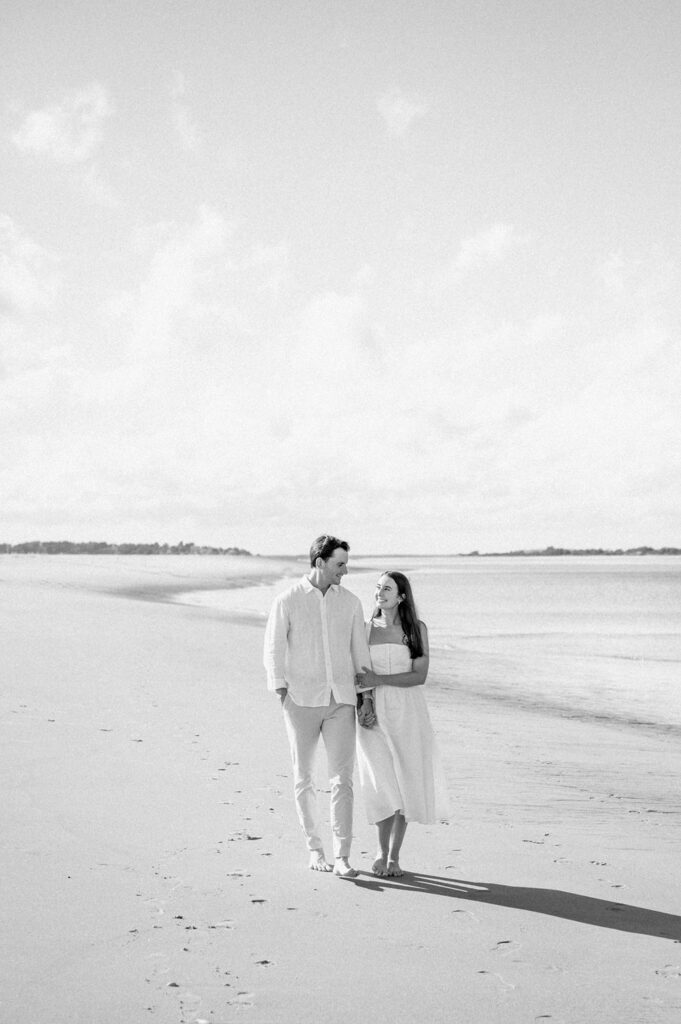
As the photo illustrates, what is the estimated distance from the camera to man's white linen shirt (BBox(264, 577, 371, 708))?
5750 mm

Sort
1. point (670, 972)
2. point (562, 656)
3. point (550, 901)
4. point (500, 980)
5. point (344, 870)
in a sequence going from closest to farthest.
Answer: point (500, 980) → point (670, 972) → point (550, 901) → point (344, 870) → point (562, 656)

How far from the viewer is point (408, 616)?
19.6ft

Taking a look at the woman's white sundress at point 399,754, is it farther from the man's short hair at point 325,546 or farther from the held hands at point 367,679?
the man's short hair at point 325,546

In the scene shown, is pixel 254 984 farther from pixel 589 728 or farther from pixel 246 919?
pixel 589 728

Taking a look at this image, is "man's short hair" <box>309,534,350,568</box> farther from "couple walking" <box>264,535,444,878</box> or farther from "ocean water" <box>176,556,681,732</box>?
"ocean water" <box>176,556,681,732</box>

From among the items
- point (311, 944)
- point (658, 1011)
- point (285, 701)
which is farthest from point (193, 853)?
point (658, 1011)

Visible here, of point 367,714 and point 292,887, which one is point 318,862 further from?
point 367,714

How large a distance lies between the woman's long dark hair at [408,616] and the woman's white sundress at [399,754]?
5 cm

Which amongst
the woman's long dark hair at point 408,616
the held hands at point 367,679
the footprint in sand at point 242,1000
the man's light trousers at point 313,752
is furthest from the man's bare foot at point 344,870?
the footprint in sand at point 242,1000

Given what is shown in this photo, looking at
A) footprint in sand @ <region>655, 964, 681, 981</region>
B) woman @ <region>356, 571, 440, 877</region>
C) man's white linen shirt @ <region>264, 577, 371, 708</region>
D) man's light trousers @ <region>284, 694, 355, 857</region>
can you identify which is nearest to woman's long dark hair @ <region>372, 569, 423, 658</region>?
woman @ <region>356, 571, 440, 877</region>

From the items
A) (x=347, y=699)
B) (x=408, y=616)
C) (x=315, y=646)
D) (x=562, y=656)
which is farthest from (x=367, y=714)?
(x=562, y=656)

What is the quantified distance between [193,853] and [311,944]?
1.63 metres

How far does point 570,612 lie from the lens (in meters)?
38.7

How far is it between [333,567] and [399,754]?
130 centimetres
